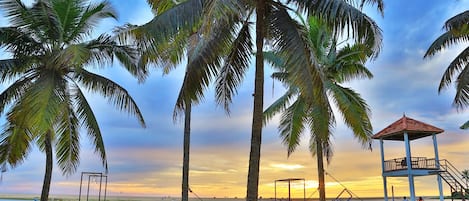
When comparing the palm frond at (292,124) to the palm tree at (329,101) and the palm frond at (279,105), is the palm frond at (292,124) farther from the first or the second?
the palm frond at (279,105)

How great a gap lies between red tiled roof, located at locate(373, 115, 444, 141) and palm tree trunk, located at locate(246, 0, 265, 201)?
9096mm

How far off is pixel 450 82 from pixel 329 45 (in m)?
4.17

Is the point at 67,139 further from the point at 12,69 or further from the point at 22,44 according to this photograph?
the point at 22,44

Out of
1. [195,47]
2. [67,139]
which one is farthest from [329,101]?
[67,139]

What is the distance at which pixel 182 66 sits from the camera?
1258 centimetres

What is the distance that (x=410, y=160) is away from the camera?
49.3 ft

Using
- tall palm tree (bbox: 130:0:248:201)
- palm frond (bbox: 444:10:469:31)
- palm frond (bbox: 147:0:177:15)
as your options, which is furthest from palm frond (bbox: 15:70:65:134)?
palm frond (bbox: 444:10:469:31)

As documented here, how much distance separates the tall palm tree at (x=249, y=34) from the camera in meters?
7.59

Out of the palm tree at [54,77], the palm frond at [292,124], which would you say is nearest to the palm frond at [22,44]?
the palm tree at [54,77]

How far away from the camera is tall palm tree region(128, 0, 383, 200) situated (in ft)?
24.9

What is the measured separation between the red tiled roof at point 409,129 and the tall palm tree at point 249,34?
8.35 meters

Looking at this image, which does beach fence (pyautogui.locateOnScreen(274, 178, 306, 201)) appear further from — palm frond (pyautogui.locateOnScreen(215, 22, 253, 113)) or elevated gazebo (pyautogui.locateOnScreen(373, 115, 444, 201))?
palm frond (pyautogui.locateOnScreen(215, 22, 253, 113))

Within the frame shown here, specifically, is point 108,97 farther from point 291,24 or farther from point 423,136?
point 423,136

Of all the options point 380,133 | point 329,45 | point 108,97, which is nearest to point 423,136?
point 380,133
